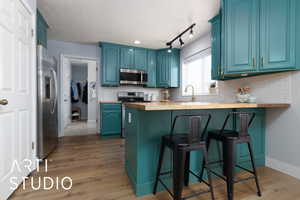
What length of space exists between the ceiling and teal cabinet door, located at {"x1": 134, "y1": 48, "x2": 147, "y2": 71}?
63 centimetres

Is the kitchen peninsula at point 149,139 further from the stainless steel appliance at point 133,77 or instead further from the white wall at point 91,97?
the white wall at point 91,97

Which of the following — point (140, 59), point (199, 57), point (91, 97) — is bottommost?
point (91, 97)

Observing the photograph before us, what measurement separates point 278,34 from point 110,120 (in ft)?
11.6

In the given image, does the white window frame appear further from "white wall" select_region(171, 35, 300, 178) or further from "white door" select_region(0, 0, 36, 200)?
"white door" select_region(0, 0, 36, 200)

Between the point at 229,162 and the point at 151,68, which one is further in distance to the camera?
the point at 151,68

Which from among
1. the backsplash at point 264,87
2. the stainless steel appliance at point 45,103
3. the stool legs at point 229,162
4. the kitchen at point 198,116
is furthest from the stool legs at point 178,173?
the stainless steel appliance at point 45,103

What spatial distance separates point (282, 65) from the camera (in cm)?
178

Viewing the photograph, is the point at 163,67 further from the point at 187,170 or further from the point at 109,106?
the point at 187,170

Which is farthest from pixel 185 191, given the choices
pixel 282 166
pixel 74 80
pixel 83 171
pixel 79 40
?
pixel 74 80

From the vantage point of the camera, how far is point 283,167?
6.57ft

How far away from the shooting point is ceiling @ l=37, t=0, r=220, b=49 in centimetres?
223

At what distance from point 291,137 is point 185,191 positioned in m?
1.61

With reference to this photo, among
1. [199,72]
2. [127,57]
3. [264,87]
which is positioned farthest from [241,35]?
[127,57]

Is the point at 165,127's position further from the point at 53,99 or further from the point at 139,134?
the point at 53,99
